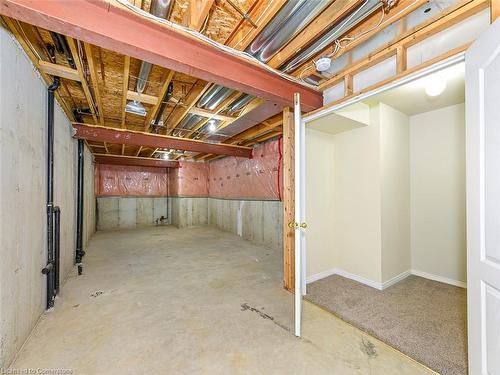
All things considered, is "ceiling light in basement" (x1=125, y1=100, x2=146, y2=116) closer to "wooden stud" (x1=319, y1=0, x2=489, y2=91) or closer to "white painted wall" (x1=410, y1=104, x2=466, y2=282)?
"wooden stud" (x1=319, y1=0, x2=489, y2=91)

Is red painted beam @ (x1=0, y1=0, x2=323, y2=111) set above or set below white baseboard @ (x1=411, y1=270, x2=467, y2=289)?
above

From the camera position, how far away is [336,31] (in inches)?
67.6

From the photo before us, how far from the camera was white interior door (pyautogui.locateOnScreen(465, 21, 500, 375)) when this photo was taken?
3.64ft

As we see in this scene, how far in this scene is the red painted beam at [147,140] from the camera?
3703mm

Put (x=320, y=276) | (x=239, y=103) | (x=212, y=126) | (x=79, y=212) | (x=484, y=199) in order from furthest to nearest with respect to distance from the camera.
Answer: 1. (x=212, y=126)
2. (x=79, y=212)
3. (x=239, y=103)
4. (x=320, y=276)
5. (x=484, y=199)

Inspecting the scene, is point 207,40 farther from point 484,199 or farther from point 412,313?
point 412,313

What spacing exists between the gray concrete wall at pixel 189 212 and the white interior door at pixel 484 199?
23.7 feet

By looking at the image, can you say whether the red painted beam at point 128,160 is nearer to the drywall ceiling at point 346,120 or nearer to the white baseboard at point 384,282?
the drywall ceiling at point 346,120

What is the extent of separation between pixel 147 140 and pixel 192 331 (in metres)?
3.45

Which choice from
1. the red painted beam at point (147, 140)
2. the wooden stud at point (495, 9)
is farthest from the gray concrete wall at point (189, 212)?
the wooden stud at point (495, 9)

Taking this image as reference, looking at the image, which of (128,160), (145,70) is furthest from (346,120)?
(128,160)

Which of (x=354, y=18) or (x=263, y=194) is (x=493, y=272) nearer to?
(x=354, y=18)

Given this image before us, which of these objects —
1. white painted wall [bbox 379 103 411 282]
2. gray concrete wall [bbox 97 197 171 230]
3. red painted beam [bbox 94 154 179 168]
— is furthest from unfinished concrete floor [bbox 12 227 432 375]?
gray concrete wall [bbox 97 197 171 230]

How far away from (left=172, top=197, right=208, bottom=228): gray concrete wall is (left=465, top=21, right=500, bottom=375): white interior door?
7.21 m
